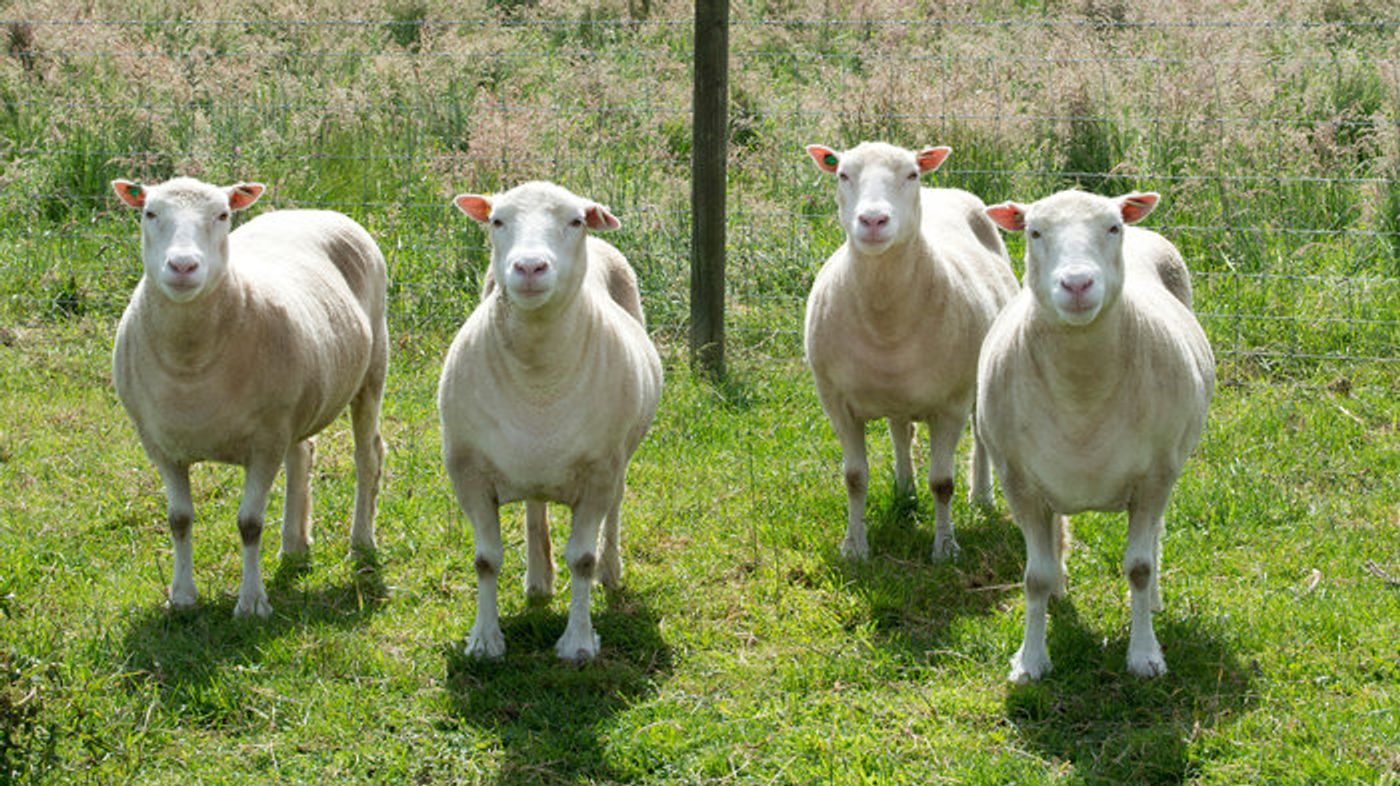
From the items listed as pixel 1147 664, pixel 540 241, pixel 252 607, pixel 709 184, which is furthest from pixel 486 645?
pixel 709 184

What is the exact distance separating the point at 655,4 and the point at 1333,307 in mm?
8750

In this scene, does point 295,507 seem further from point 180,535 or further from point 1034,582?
point 1034,582

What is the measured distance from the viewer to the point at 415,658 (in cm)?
510

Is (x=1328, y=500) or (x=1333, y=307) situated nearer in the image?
(x=1328, y=500)

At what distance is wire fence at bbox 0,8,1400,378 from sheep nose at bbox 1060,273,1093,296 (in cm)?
382

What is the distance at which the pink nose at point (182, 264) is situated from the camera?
499 cm

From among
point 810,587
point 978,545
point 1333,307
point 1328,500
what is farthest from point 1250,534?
point 1333,307

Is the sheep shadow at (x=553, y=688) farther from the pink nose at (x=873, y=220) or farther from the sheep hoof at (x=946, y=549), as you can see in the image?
the pink nose at (x=873, y=220)

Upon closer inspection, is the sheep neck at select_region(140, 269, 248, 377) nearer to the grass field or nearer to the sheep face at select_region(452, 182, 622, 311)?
the grass field

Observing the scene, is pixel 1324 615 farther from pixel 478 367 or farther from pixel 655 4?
pixel 655 4

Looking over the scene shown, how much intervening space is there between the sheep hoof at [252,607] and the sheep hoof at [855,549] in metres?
2.13

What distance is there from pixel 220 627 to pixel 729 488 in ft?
7.24

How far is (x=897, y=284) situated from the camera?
5789 millimetres

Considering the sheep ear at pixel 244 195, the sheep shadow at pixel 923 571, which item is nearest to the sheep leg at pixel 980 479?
the sheep shadow at pixel 923 571
